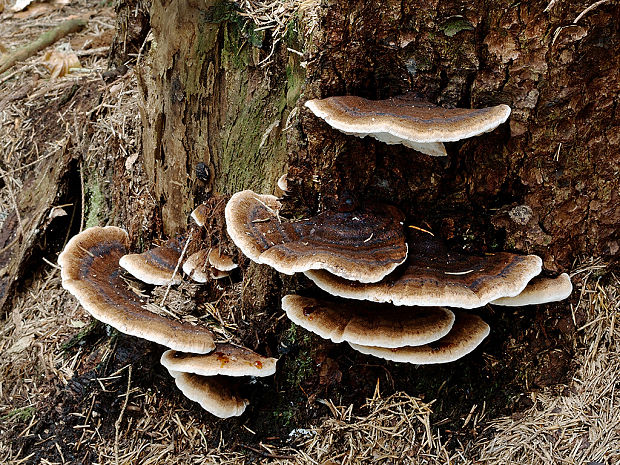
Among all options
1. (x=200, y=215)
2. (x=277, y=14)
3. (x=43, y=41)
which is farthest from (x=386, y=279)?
(x=43, y=41)

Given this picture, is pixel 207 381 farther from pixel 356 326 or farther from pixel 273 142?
pixel 273 142

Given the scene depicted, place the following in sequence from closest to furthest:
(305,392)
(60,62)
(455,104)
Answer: (455,104) < (305,392) < (60,62)

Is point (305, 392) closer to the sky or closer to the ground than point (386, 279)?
closer to the ground

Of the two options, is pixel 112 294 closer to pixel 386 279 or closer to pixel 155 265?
pixel 155 265

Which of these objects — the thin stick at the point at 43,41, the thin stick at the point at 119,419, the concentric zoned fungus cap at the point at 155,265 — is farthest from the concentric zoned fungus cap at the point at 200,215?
the thin stick at the point at 43,41

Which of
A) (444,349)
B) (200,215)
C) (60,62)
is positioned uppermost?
(60,62)

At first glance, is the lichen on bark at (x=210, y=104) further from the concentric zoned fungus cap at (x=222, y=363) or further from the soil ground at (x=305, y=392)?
the concentric zoned fungus cap at (x=222, y=363)
